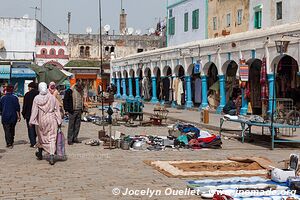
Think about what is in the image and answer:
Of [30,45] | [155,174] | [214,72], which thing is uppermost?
[30,45]

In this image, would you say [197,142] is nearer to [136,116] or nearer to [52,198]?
[52,198]

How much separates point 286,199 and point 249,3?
79.8ft

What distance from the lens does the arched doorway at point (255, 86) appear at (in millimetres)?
25078

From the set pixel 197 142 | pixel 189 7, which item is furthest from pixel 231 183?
pixel 189 7

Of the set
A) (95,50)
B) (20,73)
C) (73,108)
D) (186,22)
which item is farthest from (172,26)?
(73,108)

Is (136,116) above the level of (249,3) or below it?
below

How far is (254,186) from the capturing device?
25.3 feet

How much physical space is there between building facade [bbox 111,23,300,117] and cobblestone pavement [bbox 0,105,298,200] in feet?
26.1

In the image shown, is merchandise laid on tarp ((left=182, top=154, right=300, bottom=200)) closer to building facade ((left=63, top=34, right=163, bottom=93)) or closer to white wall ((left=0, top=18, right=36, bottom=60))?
building facade ((left=63, top=34, right=163, bottom=93))

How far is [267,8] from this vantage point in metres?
27.7

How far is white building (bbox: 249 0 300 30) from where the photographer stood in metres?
25.2

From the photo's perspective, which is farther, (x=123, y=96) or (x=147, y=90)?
(x=123, y=96)

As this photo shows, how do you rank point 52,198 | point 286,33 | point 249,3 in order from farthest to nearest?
1. point 249,3
2. point 286,33
3. point 52,198

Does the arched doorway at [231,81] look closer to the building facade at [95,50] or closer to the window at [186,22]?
the window at [186,22]
